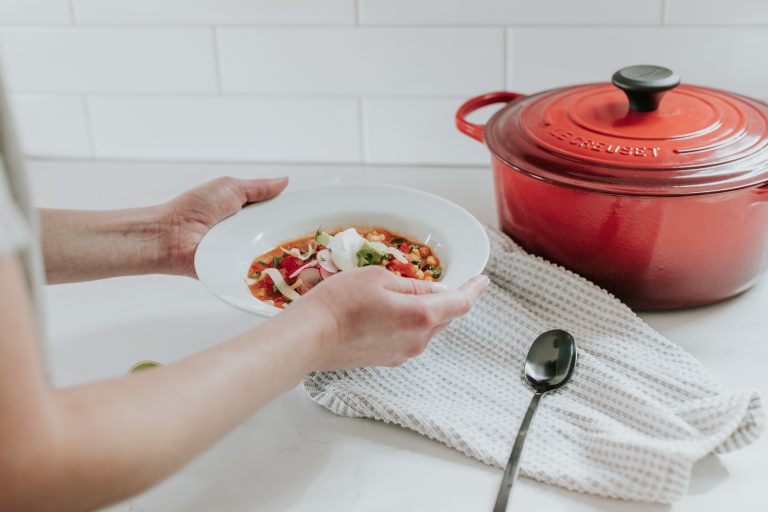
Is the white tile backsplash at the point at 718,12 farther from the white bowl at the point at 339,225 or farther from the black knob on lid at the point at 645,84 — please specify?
the white bowl at the point at 339,225

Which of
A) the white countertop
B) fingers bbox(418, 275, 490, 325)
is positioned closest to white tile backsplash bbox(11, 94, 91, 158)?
the white countertop

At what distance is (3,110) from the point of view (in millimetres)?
449

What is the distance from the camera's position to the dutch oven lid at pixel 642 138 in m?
0.83

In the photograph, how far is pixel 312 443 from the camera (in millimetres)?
779

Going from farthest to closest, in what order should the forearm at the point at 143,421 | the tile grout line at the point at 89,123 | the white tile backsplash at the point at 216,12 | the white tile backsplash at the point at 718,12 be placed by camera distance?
the tile grout line at the point at 89,123 → the white tile backsplash at the point at 216,12 → the white tile backsplash at the point at 718,12 → the forearm at the point at 143,421

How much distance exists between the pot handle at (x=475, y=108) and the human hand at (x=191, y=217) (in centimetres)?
30

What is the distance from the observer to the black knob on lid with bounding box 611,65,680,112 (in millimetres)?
883

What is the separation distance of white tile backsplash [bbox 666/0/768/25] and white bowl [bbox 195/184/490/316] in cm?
49

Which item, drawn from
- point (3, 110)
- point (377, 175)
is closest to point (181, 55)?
point (377, 175)

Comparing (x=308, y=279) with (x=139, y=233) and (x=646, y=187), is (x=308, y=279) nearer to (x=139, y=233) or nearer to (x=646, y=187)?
(x=139, y=233)

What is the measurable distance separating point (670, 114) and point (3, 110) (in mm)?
708

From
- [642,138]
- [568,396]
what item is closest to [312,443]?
[568,396]

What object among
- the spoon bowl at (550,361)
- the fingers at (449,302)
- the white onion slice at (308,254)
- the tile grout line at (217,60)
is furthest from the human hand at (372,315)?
the tile grout line at (217,60)

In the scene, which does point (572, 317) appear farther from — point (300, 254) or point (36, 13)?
point (36, 13)
